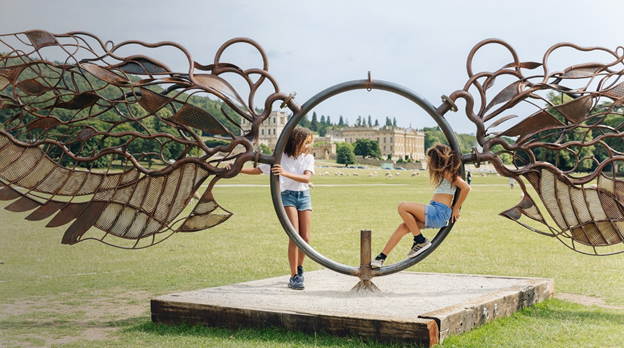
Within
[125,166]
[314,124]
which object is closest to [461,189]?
[125,166]

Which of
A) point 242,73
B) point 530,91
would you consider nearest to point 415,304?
point 530,91

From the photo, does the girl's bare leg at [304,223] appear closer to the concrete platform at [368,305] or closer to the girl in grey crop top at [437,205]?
the concrete platform at [368,305]

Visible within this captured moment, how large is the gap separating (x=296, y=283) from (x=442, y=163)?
2090mm

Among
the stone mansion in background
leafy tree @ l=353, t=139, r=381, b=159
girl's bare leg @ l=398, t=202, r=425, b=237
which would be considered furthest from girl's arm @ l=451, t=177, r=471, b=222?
leafy tree @ l=353, t=139, r=381, b=159

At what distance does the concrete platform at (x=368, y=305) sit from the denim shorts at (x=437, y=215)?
0.75 meters

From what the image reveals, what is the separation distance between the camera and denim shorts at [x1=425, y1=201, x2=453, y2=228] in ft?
21.9

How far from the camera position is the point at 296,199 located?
708cm

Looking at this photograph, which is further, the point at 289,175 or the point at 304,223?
the point at 304,223

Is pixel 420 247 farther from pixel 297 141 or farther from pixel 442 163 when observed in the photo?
pixel 297 141

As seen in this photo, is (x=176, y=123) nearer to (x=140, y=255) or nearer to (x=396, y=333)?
(x=396, y=333)

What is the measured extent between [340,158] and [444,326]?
9942 centimetres

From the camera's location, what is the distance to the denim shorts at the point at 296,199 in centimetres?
705

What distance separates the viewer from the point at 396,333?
5.37 meters

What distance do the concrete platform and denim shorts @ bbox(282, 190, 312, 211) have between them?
0.94 meters
